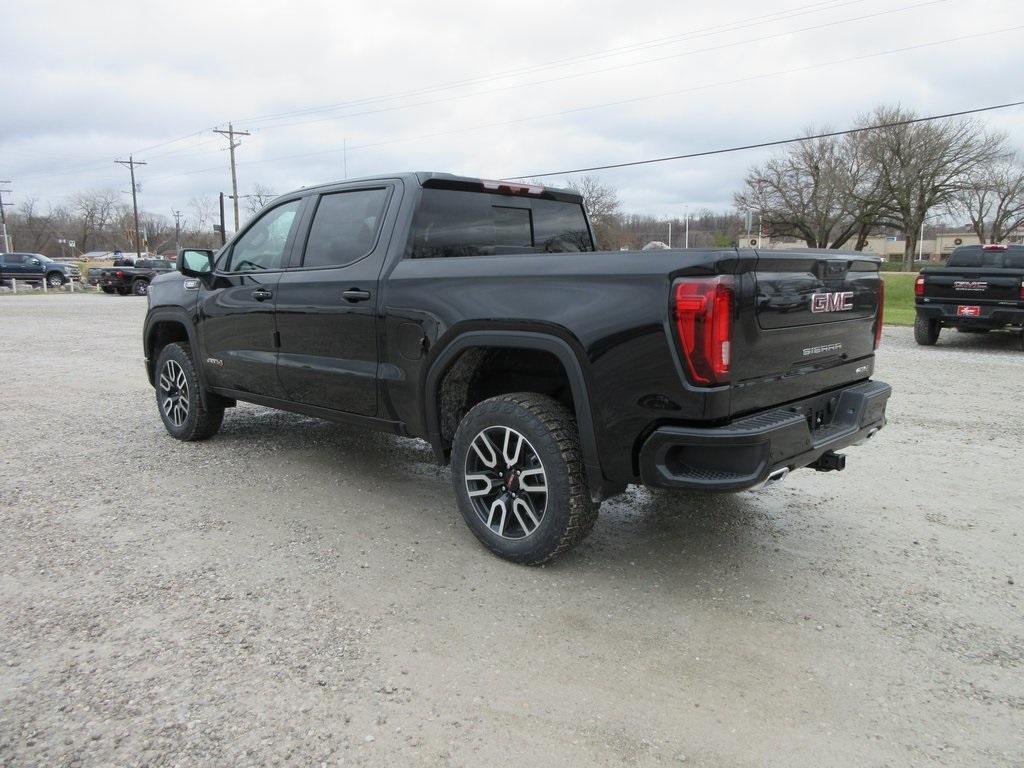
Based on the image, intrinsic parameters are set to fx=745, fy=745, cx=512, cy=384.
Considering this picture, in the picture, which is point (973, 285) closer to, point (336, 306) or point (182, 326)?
point (336, 306)

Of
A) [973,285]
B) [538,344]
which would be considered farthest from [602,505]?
[973,285]

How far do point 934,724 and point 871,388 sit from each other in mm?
1831

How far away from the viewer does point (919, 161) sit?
43125 millimetres

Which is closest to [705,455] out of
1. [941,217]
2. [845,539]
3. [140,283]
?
[845,539]

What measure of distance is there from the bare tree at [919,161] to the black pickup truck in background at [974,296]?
35235 millimetres

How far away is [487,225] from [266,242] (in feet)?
5.48

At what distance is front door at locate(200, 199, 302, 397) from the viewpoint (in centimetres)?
491

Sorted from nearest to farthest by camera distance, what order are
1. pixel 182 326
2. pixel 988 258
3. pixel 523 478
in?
pixel 523 478 → pixel 182 326 → pixel 988 258

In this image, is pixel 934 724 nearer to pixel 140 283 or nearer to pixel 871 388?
pixel 871 388

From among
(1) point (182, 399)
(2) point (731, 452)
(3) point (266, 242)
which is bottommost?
(1) point (182, 399)

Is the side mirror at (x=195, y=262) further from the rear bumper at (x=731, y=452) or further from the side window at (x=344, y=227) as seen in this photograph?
the rear bumper at (x=731, y=452)

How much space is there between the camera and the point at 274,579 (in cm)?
346

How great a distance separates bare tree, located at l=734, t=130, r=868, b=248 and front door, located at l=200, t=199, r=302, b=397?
43.8m

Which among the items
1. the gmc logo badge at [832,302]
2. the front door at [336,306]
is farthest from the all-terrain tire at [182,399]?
the gmc logo badge at [832,302]
